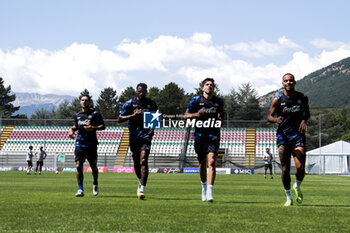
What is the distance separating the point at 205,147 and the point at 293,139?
5.21 ft

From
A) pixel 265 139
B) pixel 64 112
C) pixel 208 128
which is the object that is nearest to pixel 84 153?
pixel 208 128

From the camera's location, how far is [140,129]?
10.3 m

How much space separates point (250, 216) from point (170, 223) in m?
1.35

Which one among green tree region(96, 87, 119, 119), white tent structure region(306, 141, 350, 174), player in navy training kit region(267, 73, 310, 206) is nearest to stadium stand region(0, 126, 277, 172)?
white tent structure region(306, 141, 350, 174)

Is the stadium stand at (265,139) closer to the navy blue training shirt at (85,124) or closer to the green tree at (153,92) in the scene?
the navy blue training shirt at (85,124)

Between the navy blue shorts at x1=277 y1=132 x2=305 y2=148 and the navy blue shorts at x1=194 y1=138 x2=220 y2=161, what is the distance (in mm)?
1166

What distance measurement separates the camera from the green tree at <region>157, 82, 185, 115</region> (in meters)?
99.0

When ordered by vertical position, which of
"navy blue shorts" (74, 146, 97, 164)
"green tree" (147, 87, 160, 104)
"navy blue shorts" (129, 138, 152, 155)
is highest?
"green tree" (147, 87, 160, 104)

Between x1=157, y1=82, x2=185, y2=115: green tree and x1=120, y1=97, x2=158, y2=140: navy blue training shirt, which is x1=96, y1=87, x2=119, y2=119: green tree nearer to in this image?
x1=157, y1=82, x2=185, y2=115: green tree

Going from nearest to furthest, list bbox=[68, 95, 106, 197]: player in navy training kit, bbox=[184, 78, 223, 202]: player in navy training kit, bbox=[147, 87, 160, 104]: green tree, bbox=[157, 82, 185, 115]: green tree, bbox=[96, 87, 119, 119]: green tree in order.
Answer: bbox=[184, 78, 223, 202]: player in navy training kit < bbox=[68, 95, 106, 197]: player in navy training kit < bbox=[157, 82, 185, 115]: green tree < bbox=[147, 87, 160, 104]: green tree < bbox=[96, 87, 119, 119]: green tree

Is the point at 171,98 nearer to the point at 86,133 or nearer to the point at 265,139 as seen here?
the point at 265,139

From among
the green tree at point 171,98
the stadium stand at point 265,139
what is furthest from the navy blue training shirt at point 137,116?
the green tree at point 171,98

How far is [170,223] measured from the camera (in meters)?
6.13

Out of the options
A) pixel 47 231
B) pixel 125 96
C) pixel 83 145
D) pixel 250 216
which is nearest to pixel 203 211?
pixel 250 216
